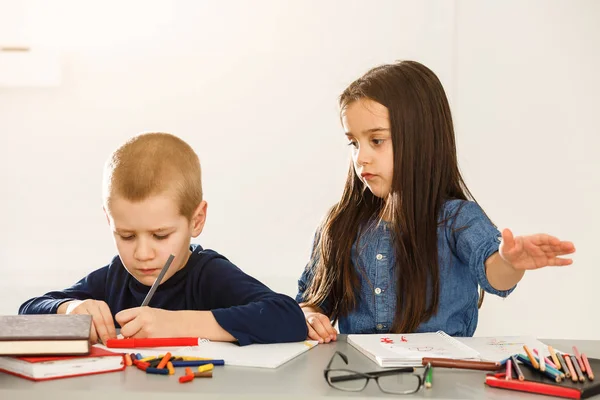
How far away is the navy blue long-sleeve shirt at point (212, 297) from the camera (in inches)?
56.1

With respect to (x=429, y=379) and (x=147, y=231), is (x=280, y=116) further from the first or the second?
(x=429, y=379)

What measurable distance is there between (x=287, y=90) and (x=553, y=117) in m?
1.07

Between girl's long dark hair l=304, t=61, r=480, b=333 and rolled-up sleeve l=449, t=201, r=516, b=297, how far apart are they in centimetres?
5

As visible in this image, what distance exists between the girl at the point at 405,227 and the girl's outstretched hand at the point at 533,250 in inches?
10.0

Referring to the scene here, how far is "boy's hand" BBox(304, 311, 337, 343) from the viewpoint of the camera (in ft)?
4.87

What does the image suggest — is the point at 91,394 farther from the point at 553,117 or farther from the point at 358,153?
the point at 553,117

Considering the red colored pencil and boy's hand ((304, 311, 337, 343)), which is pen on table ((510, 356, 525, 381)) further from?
the red colored pencil

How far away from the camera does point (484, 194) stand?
11.1 ft

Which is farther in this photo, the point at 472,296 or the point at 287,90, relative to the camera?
the point at 287,90

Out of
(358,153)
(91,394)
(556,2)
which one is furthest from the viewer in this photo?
(556,2)

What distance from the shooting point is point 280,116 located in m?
3.42

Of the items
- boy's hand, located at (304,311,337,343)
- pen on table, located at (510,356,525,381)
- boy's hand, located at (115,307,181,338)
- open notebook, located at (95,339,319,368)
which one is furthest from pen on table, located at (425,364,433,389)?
boy's hand, located at (115,307,181,338)

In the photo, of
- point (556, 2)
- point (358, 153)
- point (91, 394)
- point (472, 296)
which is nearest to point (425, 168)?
point (358, 153)

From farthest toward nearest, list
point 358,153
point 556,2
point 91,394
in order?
point 556,2, point 358,153, point 91,394
